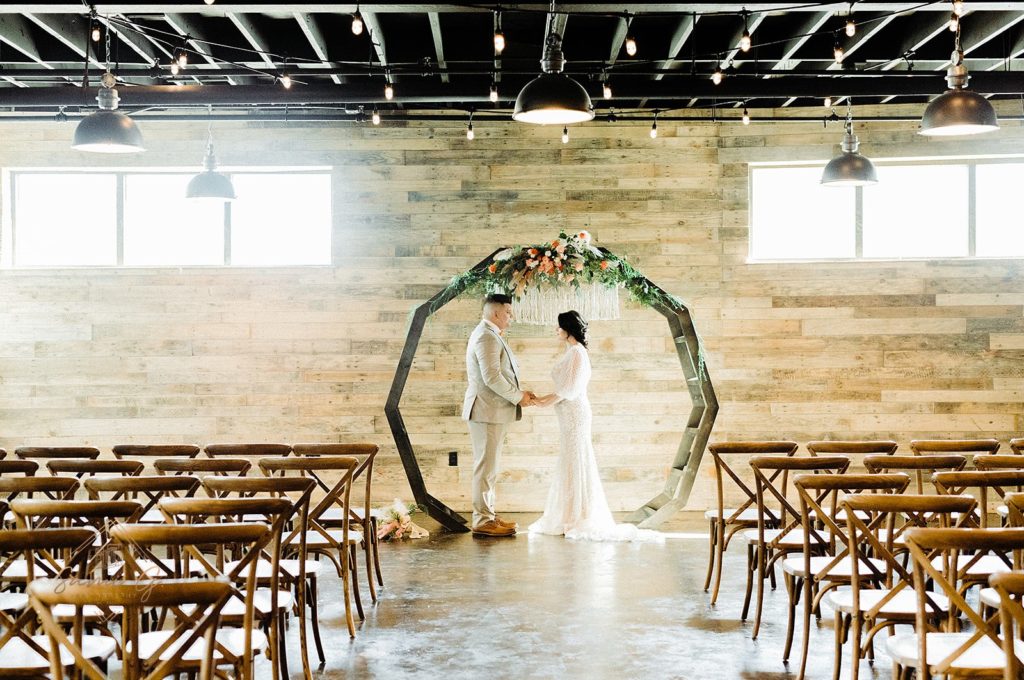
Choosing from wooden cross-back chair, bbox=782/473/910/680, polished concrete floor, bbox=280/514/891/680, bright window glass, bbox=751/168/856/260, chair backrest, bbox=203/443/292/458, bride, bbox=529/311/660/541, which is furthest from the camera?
bright window glass, bbox=751/168/856/260

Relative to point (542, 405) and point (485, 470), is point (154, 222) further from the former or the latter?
point (542, 405)

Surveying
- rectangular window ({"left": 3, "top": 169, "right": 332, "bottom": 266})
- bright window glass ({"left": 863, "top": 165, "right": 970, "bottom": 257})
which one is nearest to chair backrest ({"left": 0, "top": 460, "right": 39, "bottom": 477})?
rectangular window ({"left": 3, "top": 169, "right": 332, "bottom": 266})

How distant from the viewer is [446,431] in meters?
9.88

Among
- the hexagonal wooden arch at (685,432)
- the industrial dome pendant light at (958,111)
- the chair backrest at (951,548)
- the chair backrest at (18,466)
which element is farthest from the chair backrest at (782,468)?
the chair backrest at (18,466)

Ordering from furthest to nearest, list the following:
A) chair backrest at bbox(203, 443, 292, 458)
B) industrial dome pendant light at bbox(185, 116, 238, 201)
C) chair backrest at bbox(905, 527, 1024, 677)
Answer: industrial dome pendant light at bbox(185, 116, 238, 201)
chair backrest at bbox(203, 443, 292, 458)
chair backrest at bbox(905, 527, 1024, 677)

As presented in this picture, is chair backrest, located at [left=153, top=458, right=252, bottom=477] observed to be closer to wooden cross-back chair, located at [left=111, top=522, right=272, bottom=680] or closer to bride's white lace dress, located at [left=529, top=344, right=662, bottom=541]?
wooden cross-back chair, located at [left=111, top=522, right=272, bottom=680]

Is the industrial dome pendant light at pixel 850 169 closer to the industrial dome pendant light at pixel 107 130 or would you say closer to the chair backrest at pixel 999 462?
the chair backrest at pixel 999 462

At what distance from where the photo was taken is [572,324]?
853cm

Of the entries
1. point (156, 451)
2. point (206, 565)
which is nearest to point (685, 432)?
point (156, 451)

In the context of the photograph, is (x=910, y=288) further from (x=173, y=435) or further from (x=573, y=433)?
(x=173, y=435)

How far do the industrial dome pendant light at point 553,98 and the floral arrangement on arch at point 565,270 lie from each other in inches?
113

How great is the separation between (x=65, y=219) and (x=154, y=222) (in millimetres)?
904

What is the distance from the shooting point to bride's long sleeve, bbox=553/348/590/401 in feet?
27.6

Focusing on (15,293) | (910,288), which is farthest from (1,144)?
(910,288)
